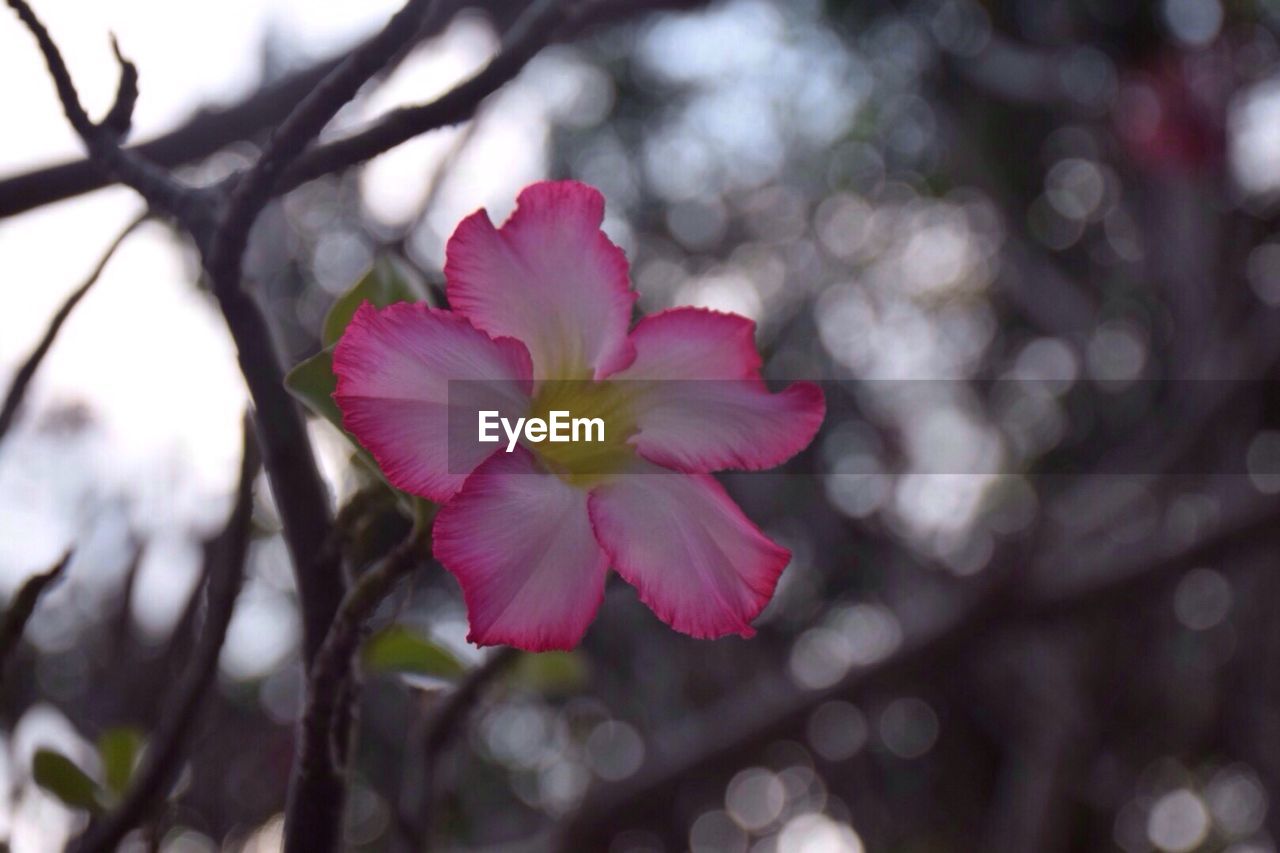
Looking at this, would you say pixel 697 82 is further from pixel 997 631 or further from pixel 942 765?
pixel 997 631

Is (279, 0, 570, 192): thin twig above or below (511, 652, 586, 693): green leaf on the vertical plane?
above

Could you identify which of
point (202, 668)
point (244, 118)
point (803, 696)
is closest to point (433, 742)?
point (202, 668)

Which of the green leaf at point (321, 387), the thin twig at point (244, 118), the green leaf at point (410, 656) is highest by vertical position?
the thin twig at point (244, 118)

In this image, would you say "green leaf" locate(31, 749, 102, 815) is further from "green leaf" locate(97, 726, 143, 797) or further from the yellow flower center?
the yellow flower center

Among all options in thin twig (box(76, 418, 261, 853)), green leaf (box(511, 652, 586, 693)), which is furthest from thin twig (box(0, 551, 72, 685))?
green leaf (box(511, 652, 586, 693))

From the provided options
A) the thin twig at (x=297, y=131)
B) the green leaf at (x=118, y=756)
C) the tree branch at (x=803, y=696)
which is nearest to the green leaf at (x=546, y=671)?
the tree branch at (x=803, y=696)

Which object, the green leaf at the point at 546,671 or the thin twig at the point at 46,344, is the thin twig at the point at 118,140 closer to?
the thin twig at the point at 46,344
